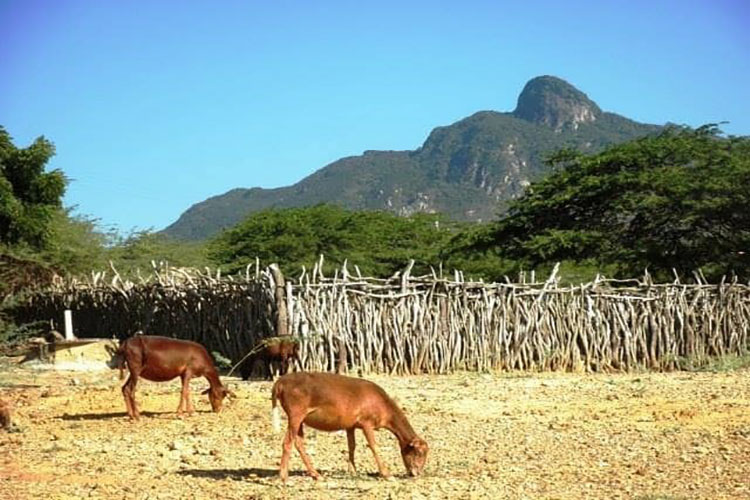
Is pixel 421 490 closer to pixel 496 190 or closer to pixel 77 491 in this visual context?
pixel 77 491

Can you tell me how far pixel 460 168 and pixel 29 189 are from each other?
7807cm

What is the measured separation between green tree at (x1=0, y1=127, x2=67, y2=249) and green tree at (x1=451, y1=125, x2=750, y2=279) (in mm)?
11281

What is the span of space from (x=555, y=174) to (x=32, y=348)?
568 inches

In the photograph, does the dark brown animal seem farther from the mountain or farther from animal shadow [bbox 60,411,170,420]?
the mountain

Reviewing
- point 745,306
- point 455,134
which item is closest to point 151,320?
point 745,306

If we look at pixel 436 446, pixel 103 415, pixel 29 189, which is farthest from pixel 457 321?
pixel 29 189

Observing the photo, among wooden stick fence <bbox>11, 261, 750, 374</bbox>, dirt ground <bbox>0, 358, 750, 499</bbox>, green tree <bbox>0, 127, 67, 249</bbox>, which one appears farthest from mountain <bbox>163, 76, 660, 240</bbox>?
dirt ground <bbox>0, 358, 750, 499</bbox>

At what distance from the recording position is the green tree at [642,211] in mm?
22156

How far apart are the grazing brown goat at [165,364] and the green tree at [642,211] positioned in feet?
46.4

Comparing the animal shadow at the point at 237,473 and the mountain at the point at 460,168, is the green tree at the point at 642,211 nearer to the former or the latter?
the animal shadow at the point at 237,473

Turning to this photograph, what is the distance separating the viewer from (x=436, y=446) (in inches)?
336

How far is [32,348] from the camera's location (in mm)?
18203

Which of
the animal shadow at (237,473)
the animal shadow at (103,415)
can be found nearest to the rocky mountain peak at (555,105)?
the animal shadow at (103,415)

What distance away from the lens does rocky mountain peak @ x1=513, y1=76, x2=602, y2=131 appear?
105 m
